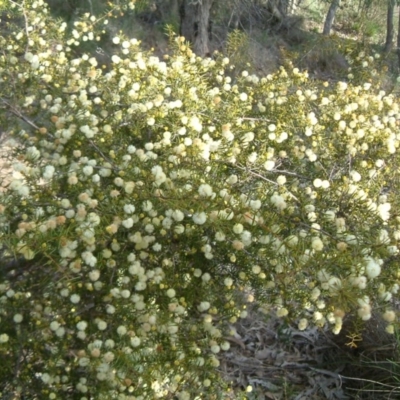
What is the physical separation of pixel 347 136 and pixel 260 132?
0.52 meters

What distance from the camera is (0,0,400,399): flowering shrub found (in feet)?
7.11

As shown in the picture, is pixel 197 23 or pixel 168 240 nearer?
pixel 168 240

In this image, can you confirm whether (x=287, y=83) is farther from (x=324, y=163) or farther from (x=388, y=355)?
(x=388, y=355)

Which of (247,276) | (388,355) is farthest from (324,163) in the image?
(388,355)

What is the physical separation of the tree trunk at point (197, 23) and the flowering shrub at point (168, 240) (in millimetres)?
2835

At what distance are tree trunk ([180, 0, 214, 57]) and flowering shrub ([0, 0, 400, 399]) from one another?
9.30 ft

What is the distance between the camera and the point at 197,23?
19.3 feet

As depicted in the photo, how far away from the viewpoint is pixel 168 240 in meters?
2.48

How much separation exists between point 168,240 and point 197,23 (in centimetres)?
400

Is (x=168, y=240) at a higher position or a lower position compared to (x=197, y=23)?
higher

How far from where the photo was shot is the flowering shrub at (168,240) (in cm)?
217

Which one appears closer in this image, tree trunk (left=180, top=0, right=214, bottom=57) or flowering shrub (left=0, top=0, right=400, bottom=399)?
flowering shrub (left=0, top=0, right=400, bottom=399)

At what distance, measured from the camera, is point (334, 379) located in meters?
3.61

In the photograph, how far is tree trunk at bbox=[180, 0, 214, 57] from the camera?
5.77 meters
